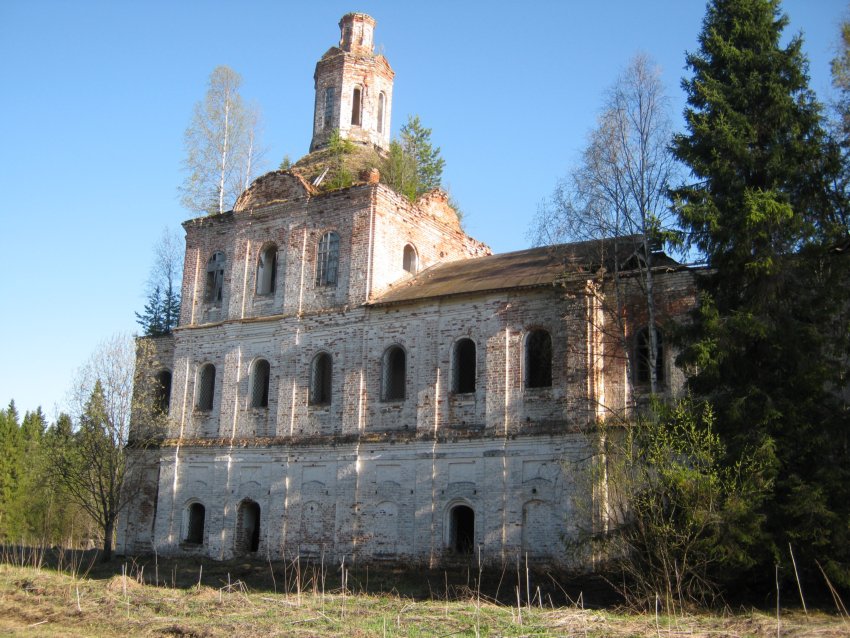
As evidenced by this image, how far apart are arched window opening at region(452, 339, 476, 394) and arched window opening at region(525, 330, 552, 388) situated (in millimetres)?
1496

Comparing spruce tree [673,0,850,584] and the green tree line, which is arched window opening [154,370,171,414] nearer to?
the green tree line

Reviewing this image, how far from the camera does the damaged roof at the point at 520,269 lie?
1948 centimetres

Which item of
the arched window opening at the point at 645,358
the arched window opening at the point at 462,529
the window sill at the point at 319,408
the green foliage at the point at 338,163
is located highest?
the green foliage at the point at 338,163

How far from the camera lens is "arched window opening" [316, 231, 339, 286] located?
24.3 meters

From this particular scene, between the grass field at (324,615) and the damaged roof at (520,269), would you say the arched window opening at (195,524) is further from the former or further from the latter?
the damaged roof at (520,269)

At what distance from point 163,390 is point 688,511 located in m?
18.9

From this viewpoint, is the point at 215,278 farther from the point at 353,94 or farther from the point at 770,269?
the point at 770,269

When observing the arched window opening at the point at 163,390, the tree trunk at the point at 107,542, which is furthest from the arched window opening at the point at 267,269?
the tree trunk at the point at 107,542

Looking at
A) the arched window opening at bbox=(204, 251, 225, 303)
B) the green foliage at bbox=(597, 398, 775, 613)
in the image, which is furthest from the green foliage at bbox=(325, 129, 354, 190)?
the green foliage at bbox=(597, 398, 775, 613)

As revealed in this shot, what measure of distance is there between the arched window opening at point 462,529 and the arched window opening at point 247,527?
19.8 feet

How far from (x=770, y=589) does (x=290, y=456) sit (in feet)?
42.3

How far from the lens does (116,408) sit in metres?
26.2

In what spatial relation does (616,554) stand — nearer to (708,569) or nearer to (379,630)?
(708,569)

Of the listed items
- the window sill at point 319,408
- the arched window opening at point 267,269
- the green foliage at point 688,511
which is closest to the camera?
the green foliage at point 688,511
